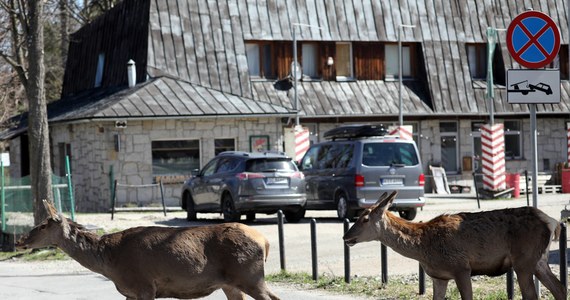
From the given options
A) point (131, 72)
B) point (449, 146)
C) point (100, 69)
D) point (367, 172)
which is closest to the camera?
point (367, 172)

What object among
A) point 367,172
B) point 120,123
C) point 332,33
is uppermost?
point 332,33

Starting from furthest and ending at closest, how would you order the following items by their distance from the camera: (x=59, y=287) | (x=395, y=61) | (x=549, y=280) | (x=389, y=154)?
(x=395, y=61), (x=389, y=154), (x=59, y=287), (x=549, y=280)

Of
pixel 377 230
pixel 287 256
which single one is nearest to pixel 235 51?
pixel 287 256

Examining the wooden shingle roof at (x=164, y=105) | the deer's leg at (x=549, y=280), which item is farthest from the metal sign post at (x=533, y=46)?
the wooden shingle roof at (x=164, y=105)

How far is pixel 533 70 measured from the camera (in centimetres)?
1309

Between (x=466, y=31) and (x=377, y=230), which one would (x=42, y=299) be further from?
(x=466, y=31)

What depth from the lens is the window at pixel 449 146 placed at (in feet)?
143

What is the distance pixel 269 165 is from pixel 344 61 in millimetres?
15805

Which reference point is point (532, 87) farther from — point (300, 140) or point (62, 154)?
point (62, 154)

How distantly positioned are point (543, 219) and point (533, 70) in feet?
8.18

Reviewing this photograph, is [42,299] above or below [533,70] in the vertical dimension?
below

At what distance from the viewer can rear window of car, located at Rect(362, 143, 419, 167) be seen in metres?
26.7

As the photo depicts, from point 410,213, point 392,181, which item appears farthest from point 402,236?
point 410,213

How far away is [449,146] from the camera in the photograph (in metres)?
43.7
